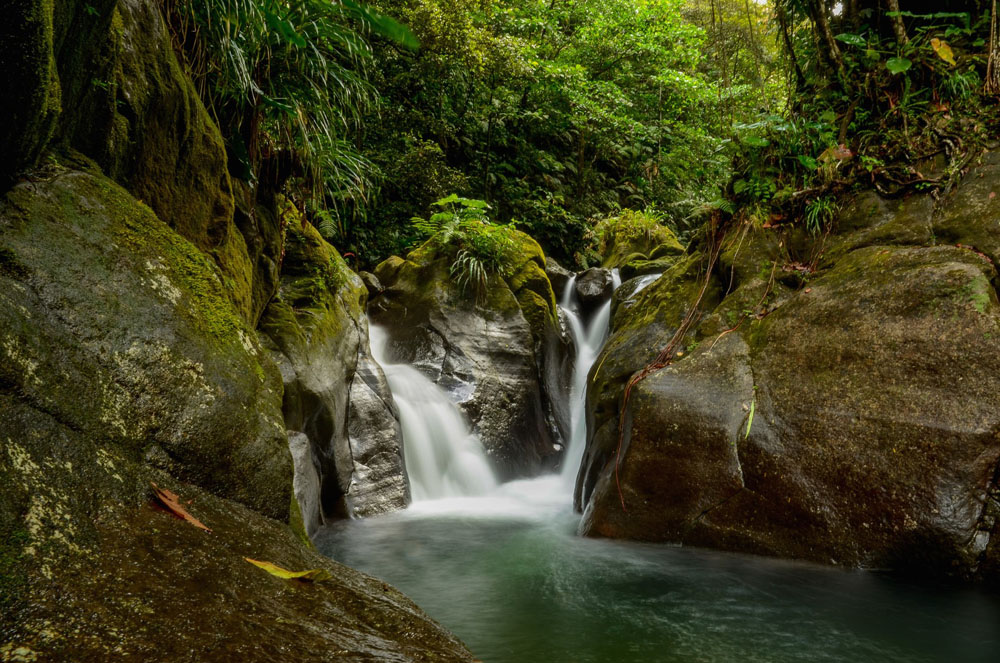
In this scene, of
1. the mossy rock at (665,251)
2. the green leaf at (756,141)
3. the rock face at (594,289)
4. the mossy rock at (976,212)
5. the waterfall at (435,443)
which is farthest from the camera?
the mossy rock at (665,251)

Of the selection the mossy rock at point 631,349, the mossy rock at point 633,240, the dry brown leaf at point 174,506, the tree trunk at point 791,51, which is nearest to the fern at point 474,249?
the mossy rock at point 631,349

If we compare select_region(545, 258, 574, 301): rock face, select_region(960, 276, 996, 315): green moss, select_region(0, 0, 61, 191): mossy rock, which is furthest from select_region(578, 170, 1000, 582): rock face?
select_region(545, 258, 574, 301): rock face

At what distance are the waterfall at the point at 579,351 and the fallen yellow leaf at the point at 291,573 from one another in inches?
211

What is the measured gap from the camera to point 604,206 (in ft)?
50.9

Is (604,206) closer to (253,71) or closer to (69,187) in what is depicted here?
(253,71)

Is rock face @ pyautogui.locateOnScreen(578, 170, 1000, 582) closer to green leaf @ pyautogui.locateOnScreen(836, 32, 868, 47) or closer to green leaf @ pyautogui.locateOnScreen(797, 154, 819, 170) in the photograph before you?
green leaf @ pyautogui.locateOnScreen(797, 154, 819, 170)

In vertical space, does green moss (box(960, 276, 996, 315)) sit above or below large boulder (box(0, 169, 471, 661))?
above

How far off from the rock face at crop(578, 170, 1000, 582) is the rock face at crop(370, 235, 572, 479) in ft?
8.49

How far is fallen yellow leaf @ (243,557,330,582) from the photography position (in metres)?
1.84

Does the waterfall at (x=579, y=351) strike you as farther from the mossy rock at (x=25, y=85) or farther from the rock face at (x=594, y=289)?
the mossy rock at (x=25, y=85)

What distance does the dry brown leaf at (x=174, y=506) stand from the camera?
1827 millimetres

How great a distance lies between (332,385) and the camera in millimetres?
5441

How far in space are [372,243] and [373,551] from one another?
7.25m

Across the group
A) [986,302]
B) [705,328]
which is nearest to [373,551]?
[705,328]
